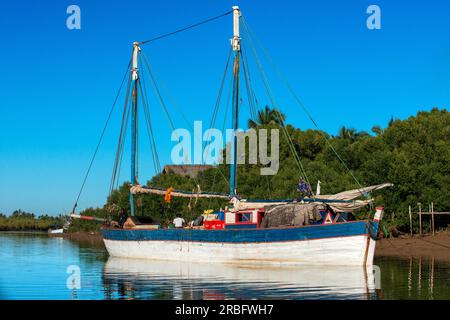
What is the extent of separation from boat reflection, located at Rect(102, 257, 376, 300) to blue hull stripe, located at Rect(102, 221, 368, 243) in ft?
5.52

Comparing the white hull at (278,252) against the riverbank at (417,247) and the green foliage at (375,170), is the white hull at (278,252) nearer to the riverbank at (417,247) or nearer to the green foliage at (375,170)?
the green foliage at (375,170)

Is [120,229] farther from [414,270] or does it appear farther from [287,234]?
[414,270]

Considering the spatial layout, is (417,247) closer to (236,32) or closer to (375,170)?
(375,170)

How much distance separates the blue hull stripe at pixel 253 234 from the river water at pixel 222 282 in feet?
5.73

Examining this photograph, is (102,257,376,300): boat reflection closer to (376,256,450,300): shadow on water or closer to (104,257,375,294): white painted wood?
(104,257,375,294): white painted wood

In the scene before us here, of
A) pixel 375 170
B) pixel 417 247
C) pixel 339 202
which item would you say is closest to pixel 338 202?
pixel 339 202

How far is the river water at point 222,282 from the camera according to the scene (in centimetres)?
2366

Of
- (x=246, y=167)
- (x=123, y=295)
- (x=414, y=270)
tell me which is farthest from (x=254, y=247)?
(x=246, y=167)

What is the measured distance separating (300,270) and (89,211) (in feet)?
301

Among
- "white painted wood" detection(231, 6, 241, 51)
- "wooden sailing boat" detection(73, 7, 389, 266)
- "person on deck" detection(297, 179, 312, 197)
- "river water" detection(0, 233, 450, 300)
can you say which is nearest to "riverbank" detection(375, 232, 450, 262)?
"river water" detection(0, 233, 450, 300)

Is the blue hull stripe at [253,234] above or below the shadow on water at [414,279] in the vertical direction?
above

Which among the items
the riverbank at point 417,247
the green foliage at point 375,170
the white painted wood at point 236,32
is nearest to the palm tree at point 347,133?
the green foliage at point 375,170

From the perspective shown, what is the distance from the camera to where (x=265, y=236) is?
35062mm

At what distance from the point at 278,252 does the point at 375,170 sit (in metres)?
23.2
